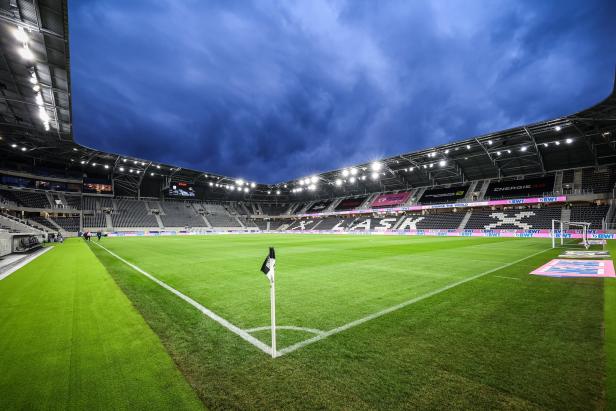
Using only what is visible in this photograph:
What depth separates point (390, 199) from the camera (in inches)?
2510

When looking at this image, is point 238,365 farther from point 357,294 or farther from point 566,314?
point 566,314

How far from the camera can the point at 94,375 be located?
3.51 m

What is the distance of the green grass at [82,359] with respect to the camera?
3.00 m

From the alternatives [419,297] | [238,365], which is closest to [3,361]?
[238,365]

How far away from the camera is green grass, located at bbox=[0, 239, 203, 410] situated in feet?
9.85

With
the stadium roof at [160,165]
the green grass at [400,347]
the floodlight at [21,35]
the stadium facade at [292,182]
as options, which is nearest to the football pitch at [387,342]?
the green grass at [400,347]

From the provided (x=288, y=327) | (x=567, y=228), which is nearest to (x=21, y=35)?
(x=288, y=327)

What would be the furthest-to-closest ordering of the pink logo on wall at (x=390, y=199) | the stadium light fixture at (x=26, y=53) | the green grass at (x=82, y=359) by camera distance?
1. the pink logo on wall at (x=390, y=199)
2. the stadium light fixture at (x=26, y=53)
3. the green grass at (x=82, y=359)

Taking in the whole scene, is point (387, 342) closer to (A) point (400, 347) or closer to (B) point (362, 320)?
(A) point (400, 347)

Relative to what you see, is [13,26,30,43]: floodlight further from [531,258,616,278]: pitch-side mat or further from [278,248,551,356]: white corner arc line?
[531,258,616,278]: pitch-side mat

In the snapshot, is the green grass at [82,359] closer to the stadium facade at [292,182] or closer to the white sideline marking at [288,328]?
the white sideline marking at [288,328]

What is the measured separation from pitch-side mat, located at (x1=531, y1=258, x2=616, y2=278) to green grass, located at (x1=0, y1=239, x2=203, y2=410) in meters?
12.3

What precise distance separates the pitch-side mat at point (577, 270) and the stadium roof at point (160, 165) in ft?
71.6

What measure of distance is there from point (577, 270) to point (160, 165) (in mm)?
63228
